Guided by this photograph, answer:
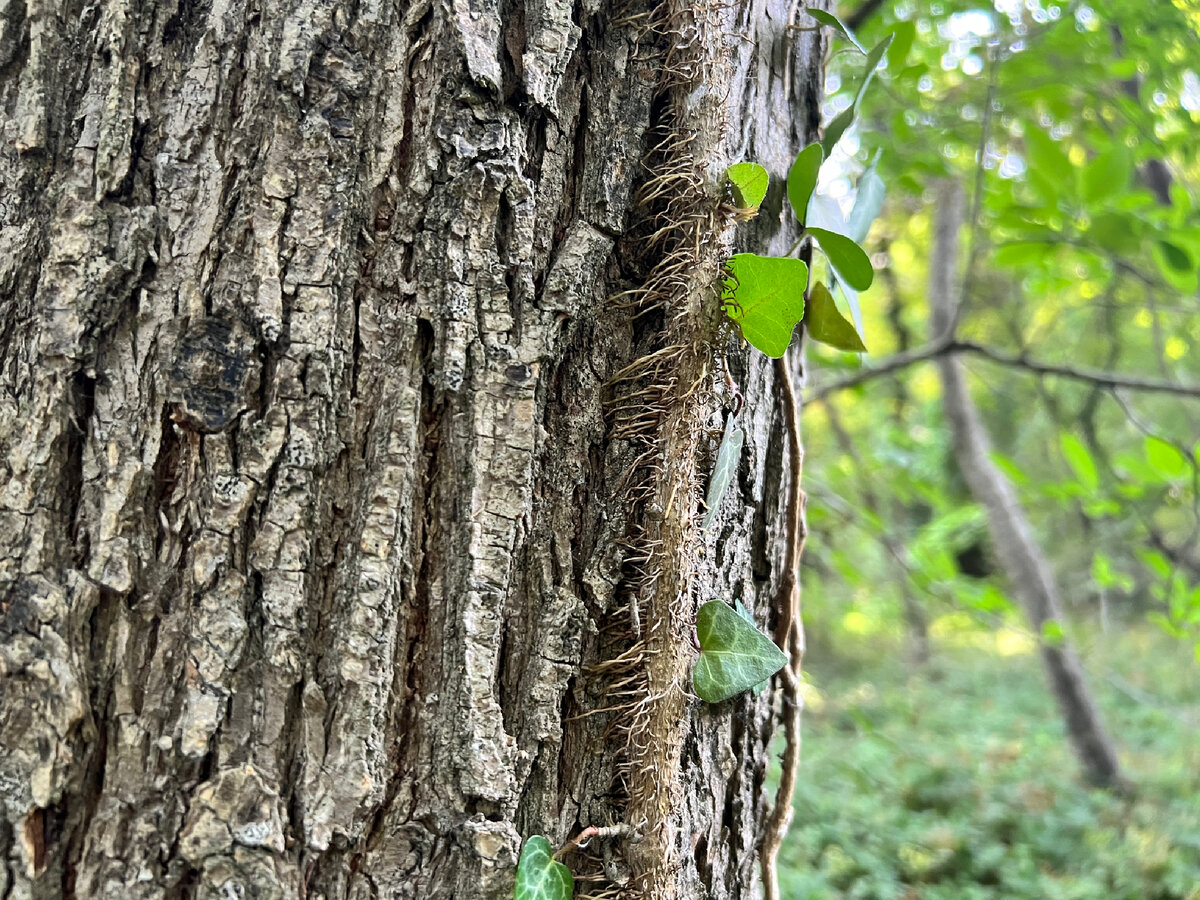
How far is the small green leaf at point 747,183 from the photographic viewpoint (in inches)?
24.5

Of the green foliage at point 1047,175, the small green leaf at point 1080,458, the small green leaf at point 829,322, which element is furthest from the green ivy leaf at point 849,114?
the small green leaf at point 1080,458

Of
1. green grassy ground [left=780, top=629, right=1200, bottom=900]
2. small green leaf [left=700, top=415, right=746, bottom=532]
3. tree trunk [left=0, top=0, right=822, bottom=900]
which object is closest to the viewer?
tree trunk [left=0, top=0, right=822, bottom=900]

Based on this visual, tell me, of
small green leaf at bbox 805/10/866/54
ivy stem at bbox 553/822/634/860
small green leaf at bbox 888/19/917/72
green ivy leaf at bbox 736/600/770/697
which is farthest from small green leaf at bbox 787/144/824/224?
small green leaf at bbox 888/19/917/72

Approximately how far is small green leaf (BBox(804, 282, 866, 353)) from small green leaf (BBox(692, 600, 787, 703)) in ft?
1.00

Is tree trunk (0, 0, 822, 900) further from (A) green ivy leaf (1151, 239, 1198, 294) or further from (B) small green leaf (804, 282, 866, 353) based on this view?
(A) green ivy leaf (1151, 239, 1198, 294)

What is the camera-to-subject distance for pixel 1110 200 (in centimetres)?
160

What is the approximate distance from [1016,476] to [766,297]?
65.5 inches

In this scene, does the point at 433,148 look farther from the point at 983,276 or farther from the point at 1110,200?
the point at 983,276

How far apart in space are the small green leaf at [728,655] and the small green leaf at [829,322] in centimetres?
31

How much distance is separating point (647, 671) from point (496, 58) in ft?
1.50

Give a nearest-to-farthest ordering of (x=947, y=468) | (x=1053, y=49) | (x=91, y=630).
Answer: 1. (x=91, y=630)
2. (x=1053, y=49)
3. (x=947, y=468)

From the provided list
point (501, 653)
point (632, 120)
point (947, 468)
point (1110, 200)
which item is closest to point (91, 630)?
point (501, 653)

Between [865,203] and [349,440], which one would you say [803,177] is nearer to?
[865,203]

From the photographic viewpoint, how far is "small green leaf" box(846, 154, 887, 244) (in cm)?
84
